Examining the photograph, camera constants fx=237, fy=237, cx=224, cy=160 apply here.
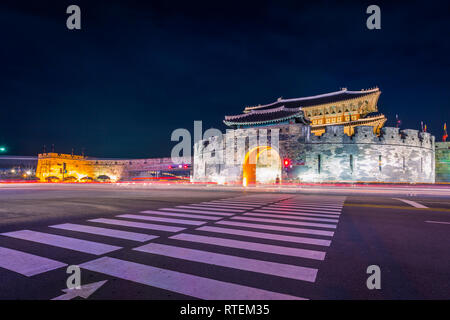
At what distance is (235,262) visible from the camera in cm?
352

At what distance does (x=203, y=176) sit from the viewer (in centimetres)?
3425

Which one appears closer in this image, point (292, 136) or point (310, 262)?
point (310, 262)

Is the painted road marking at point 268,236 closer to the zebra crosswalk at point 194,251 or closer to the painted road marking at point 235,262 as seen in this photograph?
the zebra crosswalk at point 194,251

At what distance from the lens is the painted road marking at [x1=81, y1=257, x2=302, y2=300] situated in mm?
2555

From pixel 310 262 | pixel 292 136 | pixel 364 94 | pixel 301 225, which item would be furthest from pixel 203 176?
pixel 310 262

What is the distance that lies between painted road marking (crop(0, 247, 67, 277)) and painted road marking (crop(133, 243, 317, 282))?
48.0 inches

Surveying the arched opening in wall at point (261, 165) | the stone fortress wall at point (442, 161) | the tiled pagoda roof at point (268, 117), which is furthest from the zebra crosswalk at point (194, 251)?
the stone fortress wall at point (442, 161)

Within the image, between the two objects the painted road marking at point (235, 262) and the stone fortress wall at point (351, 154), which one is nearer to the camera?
the painted road marking at point (235, 262)

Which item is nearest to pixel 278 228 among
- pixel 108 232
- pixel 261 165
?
pixel 108 232

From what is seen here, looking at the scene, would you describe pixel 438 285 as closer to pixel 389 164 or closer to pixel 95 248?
pixel 95 248

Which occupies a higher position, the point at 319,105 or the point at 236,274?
the point at 319,105

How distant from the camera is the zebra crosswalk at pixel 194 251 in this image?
2838 mm

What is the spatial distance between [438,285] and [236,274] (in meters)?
2.39

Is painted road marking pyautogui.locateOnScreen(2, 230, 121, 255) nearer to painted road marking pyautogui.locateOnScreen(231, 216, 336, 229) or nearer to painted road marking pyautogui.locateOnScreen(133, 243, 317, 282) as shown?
painted road marking pyautogui.locateOnScreen(133, 243, 317, 282)
